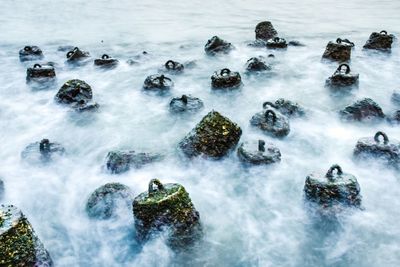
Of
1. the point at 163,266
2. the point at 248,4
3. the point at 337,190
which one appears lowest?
the point at 248,4

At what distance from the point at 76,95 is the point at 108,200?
3913 millimetres

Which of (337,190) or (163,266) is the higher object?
(337,190)

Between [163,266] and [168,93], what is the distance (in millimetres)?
5266

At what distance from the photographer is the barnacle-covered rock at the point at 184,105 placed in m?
7.85

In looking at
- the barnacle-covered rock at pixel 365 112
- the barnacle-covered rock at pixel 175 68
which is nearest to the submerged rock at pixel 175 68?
the barnacle-covered rock at pixel 175 68

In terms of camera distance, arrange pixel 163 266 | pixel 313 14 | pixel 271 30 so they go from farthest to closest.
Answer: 1. pixel 313 14
2. pixel 271 30
3. pixel 163 266

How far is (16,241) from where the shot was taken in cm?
370

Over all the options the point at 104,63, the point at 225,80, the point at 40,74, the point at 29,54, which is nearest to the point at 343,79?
the point at 225,80

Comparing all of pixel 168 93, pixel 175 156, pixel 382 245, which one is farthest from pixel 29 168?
pixel 382 245

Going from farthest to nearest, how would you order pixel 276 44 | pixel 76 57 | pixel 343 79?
1. pixel 276 44
2. pixel 76 57
3. pixel 343 79

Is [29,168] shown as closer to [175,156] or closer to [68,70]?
[175,156]

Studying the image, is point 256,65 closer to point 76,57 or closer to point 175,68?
point 175,68

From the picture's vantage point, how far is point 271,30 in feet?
44.1

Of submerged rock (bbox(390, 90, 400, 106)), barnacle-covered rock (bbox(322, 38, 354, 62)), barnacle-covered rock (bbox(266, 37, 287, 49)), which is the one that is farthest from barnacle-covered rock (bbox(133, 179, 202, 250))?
barnacle-covered rock (bbox(266, 37, 287, 49))
